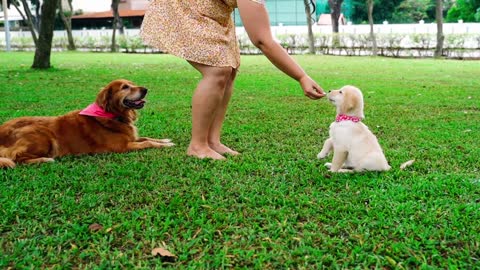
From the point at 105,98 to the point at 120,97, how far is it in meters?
0.12

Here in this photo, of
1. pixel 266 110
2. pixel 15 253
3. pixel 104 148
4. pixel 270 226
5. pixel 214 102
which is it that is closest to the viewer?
pixel 15 253

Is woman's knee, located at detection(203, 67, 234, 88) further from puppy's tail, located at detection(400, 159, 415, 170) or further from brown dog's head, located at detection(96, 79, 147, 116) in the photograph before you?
puppy's tail, located at detection(400, 159, 415, 170)

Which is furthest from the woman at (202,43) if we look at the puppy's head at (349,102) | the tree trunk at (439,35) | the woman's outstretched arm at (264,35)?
the tree trunk at (439,35)

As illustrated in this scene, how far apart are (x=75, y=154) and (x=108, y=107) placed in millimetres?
467

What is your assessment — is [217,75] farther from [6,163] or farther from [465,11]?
[465,11]

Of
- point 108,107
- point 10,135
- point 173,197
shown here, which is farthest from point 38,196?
point 108,107

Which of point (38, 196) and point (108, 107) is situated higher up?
point (108, 107)

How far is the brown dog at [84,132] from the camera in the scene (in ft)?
13.1

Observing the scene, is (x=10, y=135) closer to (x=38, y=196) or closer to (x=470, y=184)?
(x=38, y=196)

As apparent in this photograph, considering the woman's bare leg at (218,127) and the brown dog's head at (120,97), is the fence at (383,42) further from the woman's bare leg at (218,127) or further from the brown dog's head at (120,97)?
the brown dog's head at (120,97)

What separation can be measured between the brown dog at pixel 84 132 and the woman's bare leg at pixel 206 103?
1.81 feet

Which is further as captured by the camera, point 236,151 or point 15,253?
point 236,151

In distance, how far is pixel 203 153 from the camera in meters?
4.06

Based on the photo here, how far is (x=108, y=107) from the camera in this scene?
443cm
